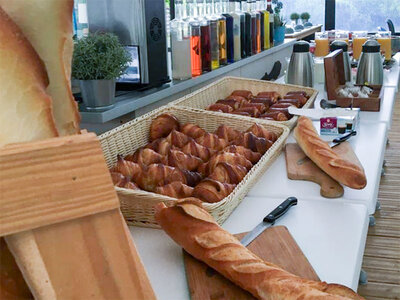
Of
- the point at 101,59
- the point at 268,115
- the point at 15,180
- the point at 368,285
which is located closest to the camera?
the point at 15,180

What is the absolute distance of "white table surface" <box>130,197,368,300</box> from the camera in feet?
2.92

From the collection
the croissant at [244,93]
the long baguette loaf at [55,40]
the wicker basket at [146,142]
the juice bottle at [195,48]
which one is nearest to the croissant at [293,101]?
the croissant at [244,93]

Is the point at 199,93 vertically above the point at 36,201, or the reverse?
the point at 36,201

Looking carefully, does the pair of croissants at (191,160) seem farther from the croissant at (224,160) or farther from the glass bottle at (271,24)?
the glass bottle at (271,24)

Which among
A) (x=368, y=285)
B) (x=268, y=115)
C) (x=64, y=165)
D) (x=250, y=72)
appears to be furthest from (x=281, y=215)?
(x=250, y=72)

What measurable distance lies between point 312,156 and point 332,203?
21 centimetres

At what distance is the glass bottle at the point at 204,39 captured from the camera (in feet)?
7.72

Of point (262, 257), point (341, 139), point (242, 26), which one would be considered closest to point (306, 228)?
point (262, 257)

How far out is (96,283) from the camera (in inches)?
14.6

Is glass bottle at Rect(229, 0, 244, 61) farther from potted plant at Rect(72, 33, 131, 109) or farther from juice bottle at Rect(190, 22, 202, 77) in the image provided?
potted plant at Rect(72, 33, 131, 109)

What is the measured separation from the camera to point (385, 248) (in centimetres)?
254

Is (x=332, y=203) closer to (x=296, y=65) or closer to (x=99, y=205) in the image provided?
(x=99, y=205)

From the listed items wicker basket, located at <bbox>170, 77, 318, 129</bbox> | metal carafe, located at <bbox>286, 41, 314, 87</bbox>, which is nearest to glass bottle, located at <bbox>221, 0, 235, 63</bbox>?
metal carafe, located at <bbox>286, 41, 314, 87</bbox>

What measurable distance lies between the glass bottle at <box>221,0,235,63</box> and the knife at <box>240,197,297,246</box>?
5.43 feet
